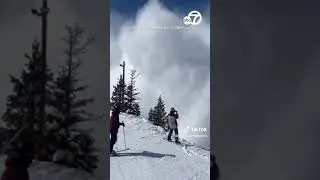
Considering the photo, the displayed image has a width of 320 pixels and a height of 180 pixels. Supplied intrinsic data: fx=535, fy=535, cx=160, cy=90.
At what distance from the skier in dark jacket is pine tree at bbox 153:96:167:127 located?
711 millimetres

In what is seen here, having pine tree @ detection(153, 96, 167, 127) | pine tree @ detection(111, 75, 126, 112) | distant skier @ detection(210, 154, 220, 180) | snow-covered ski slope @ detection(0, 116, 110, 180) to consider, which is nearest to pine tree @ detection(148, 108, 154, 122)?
pine tree @ detection(153, 96, 167, 127)

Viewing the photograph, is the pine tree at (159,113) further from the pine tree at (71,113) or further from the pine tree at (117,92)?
the pine tree at (71,113)

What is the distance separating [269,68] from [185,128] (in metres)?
Answer: 0.57

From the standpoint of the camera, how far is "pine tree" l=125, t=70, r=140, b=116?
2.97m

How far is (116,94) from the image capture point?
9.80 feet

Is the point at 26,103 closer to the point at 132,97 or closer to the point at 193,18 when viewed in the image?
the point at 132,97

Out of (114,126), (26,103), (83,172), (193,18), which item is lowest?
(83,172)

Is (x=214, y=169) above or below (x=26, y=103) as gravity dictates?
below

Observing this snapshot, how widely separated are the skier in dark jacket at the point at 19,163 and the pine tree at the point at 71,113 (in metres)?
0.13

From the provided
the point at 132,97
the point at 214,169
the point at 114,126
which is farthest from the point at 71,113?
the point at 214,169

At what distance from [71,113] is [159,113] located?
50 cm

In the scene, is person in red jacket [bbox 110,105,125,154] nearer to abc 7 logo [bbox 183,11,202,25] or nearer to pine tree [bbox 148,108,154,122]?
pine tree [bbox 148,108,154,122]

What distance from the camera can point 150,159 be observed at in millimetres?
2980

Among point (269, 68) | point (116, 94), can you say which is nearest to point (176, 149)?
point (116, 94)
